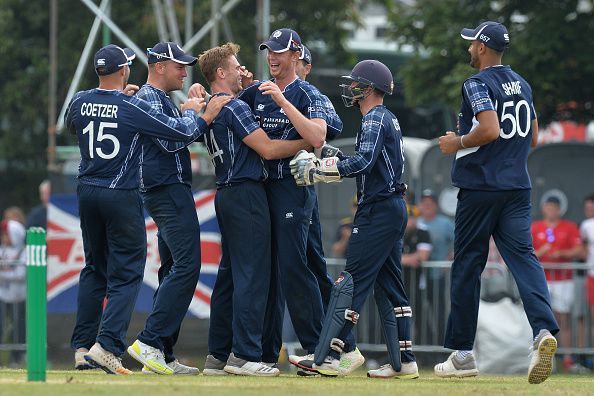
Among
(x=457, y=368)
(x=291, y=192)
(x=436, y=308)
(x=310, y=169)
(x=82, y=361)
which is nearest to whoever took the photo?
(x=310, y=169)

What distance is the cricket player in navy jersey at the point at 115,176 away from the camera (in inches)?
397

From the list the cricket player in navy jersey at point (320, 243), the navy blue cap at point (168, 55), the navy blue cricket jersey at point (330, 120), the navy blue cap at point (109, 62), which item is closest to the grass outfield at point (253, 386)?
the cricket player in navy jersey at point (320, 243)

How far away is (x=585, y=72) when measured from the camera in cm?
2103

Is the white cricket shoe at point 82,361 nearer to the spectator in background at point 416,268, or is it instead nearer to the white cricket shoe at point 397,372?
the white cricket shoe at point 397,372

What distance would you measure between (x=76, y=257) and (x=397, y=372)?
19.6 ft

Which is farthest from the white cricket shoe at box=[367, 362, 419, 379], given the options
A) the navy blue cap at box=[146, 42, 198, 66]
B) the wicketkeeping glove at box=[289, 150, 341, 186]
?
the navy blue cap at box=[146, 42, 198, 66]

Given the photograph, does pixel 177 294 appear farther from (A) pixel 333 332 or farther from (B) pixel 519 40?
(B) pixel 519 40

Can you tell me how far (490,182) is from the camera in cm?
1012

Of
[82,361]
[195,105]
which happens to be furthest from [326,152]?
[82,361]

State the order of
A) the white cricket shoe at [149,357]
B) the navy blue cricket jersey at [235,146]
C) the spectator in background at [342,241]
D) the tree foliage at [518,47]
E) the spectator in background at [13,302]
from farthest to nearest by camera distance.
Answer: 1. the tree foliage at [518,47]
2. the spectator in background at [342,241]
3. the spectator in background at [13,302]
4. the white cricket shoe at [149,357]
5. the navy blue cricket jersey at [235,146]

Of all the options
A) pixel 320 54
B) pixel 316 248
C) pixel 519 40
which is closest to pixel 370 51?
pixel 320 54

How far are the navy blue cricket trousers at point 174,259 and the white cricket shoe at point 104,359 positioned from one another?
9.5 inches

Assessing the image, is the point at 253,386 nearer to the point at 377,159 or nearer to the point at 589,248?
the point at 377,159

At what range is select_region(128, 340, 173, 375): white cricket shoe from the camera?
10109 mm
